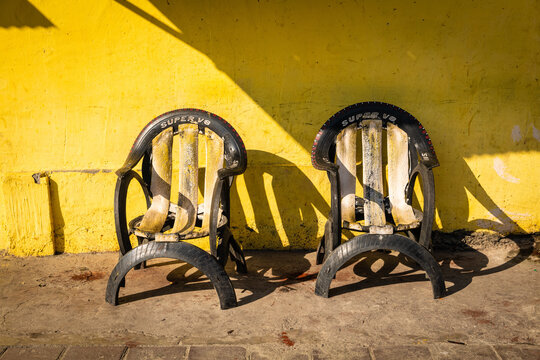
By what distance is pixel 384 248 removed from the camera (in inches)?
130

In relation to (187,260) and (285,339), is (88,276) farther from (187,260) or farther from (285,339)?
(285,339)

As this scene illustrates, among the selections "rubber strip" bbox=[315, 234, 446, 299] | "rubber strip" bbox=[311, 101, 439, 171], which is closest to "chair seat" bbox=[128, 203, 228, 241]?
"rubber strip" bbox=[315, 234, 446, 299]

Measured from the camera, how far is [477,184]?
4332 millimetres

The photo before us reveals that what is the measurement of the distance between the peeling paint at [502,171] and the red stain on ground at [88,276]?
3.58 m

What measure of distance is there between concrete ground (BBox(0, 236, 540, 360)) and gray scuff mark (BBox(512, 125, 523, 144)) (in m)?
0.99

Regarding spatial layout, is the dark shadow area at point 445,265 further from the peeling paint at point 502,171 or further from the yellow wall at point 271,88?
the peeling paint at point 502,171

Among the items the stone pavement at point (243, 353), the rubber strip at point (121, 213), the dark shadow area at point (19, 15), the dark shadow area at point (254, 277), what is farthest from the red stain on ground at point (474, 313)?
the dark shadow area at point (19, 15)

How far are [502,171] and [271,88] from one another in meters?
2.22

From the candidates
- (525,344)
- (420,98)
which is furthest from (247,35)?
(525,344)

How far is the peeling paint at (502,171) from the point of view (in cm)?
430

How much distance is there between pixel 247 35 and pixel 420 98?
1.61 m

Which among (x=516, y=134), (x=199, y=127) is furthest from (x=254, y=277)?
(x=516, y=134)

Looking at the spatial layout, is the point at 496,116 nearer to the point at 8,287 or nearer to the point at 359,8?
the point at 359,8

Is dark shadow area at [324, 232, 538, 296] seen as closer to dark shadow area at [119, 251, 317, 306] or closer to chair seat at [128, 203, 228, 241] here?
dark shadow area at [119, 251, 317, 306]
